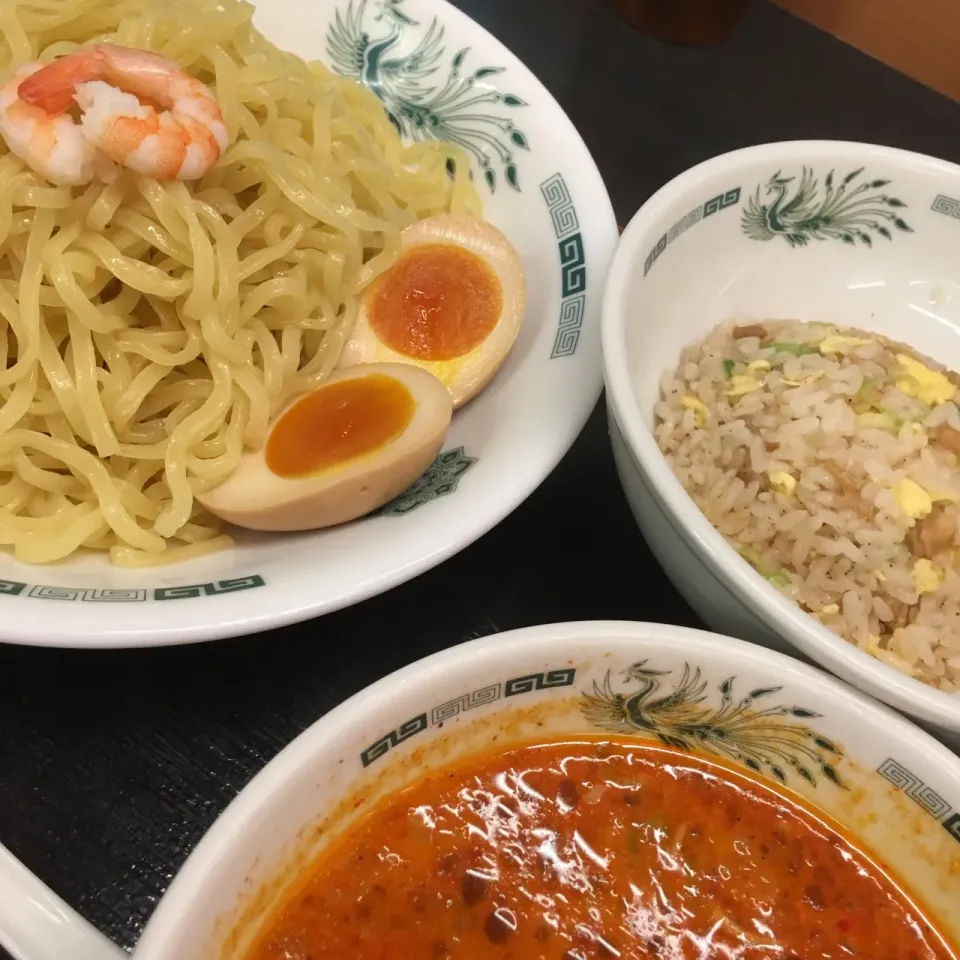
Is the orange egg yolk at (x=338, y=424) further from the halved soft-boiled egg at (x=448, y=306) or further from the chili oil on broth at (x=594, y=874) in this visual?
the chili oil on broth at (x=594, y=874)

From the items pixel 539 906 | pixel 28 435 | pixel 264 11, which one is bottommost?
pixel 28 435

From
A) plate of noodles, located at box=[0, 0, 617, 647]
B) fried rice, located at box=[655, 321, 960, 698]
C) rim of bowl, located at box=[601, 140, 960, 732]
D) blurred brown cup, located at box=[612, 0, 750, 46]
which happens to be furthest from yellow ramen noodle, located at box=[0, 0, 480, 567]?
blurred brown cup, located at box=[612, 0, 750, 46]

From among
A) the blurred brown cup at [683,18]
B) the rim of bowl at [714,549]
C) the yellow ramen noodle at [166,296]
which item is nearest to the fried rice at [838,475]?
the rim of bowl at [714,549]

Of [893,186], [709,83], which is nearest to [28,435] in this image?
[893,186]

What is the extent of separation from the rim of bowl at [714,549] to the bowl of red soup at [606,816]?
34mm

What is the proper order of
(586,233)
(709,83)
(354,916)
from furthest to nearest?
1. (709,83)
2. (586,233)
3. (354,916)

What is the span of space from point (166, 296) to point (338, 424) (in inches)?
13.2

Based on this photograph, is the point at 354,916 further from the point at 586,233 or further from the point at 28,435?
the point at 586,233

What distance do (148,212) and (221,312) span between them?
0.61 feet

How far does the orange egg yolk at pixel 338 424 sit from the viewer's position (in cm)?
137

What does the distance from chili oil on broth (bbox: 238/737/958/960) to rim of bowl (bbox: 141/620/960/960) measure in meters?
0.17

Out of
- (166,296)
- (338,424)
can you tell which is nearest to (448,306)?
(338,424)

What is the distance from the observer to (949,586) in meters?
1.37

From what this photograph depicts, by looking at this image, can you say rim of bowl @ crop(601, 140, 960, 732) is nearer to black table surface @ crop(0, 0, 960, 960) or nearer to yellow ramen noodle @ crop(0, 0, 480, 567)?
black table surface @ crop(0, 0, 960, 960)
